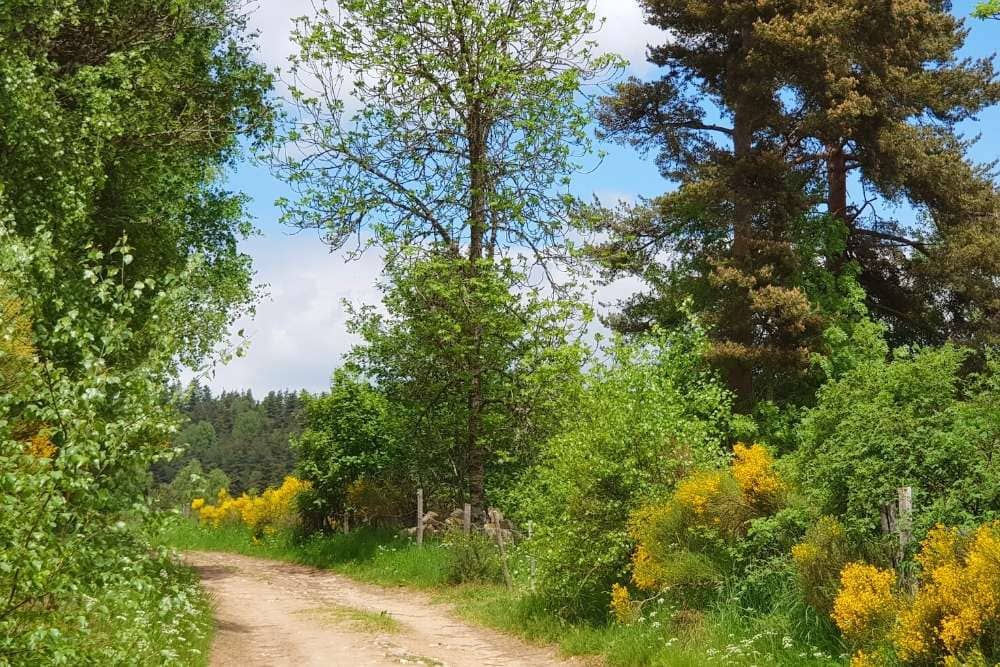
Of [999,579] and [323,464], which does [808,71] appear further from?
[999,579]

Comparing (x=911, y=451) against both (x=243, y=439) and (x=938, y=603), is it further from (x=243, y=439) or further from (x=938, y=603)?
(x=243, y=439)

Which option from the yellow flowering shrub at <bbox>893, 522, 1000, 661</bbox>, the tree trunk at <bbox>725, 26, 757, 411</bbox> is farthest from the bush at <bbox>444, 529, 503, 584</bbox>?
the yellow flowering shrub at <bbox>893, 522, 1000, 661</bbox>

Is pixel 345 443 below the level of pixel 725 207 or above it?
below

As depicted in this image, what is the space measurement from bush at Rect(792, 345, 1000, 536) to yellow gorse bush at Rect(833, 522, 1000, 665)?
51cm

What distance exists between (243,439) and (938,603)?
134m

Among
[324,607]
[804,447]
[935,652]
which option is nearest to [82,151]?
[324,607]

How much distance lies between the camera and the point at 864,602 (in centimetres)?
767

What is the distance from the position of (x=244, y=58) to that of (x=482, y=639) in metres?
12.2

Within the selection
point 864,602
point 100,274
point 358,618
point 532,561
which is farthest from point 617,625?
point 100,274

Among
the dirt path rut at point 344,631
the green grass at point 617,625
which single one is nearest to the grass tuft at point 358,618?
the dirt path rut at point 344,631

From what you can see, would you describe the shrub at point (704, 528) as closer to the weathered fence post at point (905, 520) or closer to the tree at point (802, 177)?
the weathered fence post at point (905, 520)

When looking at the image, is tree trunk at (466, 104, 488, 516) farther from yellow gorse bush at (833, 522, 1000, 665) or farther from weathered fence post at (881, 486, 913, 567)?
yellow gorse bush at (833, 522, 1000, 665)

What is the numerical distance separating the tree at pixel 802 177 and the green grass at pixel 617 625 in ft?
27.2

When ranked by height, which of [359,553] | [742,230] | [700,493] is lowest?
[359,553]
